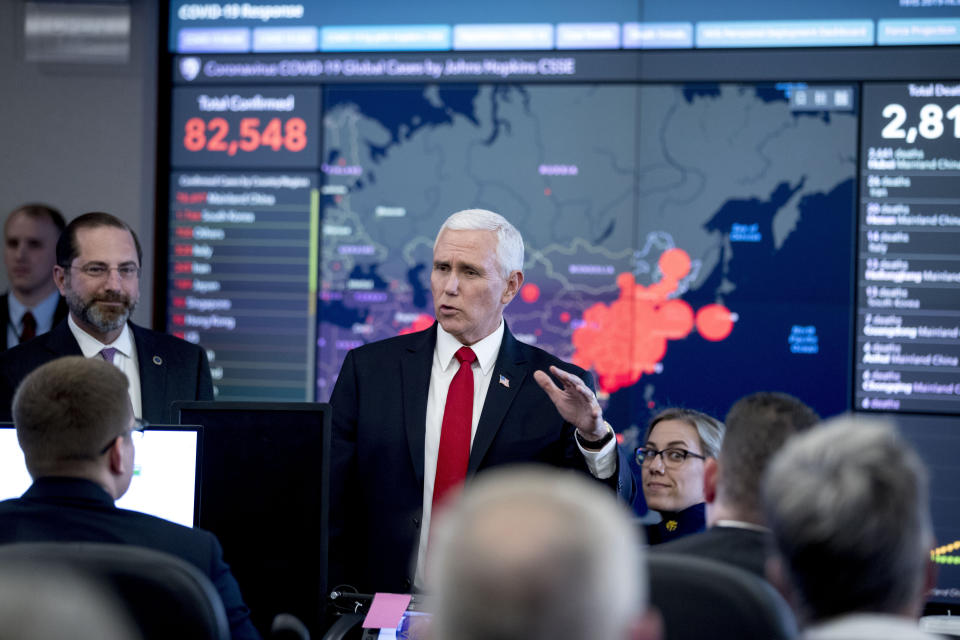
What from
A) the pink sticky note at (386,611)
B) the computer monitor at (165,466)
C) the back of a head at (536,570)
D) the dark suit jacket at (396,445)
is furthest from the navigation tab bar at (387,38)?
the back of a head at (536,570)

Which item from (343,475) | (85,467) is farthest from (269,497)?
(85,467)

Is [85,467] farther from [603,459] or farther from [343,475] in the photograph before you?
[603,459]

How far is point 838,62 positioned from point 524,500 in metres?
3.76

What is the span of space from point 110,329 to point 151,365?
0.16 metres

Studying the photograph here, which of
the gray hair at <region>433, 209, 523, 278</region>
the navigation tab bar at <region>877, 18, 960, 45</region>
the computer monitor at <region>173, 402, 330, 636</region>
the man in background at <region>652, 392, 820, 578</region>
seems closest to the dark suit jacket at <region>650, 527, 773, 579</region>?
the man in background at <region>652, 392, 820, 578</region>

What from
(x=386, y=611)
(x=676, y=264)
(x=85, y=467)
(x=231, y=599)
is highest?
(x=676, y=264)

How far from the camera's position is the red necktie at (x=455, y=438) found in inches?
104

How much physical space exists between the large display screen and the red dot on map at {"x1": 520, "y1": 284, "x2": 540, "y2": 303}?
2 centimetres

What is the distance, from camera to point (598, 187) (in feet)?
14.1

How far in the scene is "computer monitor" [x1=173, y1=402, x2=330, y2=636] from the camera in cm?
235

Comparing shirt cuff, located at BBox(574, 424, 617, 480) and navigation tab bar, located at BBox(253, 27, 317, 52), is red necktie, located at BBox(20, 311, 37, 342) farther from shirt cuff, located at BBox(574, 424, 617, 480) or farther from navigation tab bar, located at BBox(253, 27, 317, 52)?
shirt cuff, located at BBox(574, 424, 617, 480)

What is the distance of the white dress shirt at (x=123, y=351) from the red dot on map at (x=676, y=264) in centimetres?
219

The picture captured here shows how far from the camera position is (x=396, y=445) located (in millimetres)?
2672

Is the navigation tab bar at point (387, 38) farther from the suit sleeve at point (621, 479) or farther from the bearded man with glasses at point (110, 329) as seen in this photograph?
the suit sleeve at point (621, 479)
